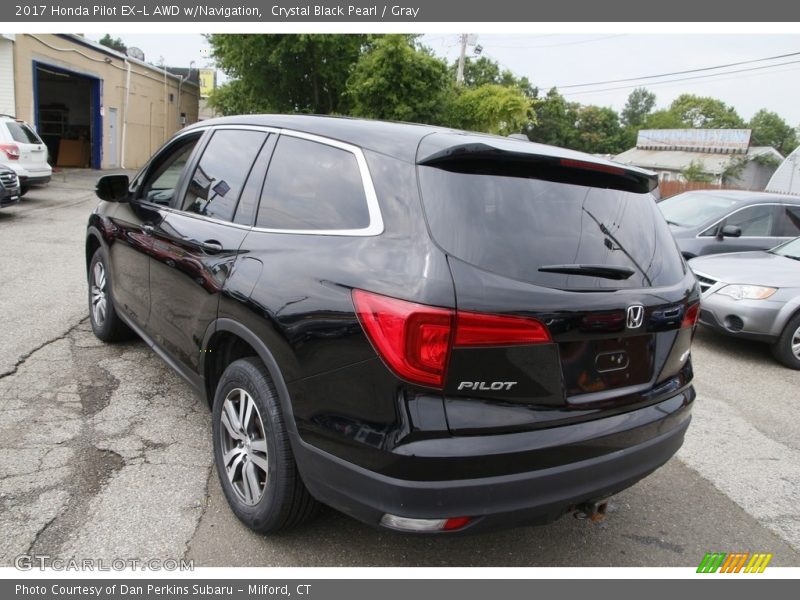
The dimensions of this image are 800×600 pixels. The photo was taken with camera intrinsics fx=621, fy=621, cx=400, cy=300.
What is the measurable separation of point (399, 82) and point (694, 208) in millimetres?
17285

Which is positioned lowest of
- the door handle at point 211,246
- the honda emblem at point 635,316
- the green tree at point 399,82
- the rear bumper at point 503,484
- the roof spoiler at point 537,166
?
the rear bumper at point 503,484

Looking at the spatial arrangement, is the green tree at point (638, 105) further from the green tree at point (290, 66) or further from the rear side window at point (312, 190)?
the rear side window at point (312, 190)

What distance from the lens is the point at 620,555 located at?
2857 mm

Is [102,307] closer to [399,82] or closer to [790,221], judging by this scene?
[790,221]

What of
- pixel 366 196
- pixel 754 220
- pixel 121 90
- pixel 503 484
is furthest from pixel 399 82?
pixel 503 484

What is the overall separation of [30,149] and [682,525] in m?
15.2

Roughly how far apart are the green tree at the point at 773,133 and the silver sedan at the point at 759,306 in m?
102

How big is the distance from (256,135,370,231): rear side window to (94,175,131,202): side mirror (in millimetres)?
1992

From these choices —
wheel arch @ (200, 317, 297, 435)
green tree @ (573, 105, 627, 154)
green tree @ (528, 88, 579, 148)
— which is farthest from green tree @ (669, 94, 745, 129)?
wheel arch @ (200, 317, 297, 435)

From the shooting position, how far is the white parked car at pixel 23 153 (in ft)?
43.8

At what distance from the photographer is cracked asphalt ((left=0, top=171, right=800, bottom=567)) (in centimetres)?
271

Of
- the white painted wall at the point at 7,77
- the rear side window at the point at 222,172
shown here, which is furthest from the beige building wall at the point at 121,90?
the rear side window at the point at 222,172

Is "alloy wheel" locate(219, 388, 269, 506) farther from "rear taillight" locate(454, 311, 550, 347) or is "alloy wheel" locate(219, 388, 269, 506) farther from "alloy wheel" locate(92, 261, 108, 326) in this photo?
"alloy wheel" locate(92, 261, 108, 326)

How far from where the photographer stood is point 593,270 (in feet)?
7.70
